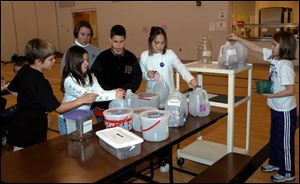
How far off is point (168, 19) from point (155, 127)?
9138 mm

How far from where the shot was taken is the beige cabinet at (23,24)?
39.7ft

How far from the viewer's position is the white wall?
31.1 feet

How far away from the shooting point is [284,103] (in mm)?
2461

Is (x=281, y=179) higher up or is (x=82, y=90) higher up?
(x=82, y=90)

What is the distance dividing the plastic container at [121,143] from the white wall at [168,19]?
8296mm

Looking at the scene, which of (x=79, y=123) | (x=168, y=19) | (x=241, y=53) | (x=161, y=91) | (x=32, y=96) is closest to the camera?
(x=79, y=123)

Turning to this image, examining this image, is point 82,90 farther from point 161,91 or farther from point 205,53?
point 205,53

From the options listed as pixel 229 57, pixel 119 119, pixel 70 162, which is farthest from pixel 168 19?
pixel 70 162

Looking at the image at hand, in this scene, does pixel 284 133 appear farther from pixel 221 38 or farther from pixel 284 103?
pixel 221 38

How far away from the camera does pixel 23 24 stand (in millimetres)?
12562

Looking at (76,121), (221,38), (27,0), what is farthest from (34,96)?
(27,0)

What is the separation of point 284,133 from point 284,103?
0.24 metres

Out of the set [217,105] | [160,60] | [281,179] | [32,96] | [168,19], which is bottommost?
[281,179]

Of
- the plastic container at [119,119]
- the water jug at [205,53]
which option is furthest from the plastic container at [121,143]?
the water jug at [205,53]
